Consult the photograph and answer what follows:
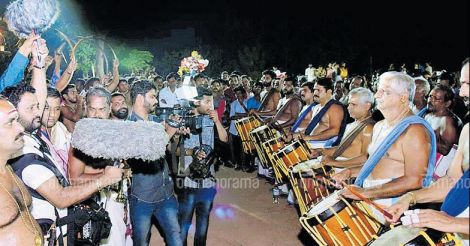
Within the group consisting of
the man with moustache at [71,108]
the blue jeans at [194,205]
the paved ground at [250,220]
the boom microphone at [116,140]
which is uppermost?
the man with moustache at [71,108]

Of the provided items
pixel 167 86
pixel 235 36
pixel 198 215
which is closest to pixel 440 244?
pixel 198 215

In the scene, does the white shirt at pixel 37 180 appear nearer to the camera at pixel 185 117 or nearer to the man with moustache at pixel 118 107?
the man with moustache at pixel 118 107

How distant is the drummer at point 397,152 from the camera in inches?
145

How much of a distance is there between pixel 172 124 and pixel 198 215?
124 cm

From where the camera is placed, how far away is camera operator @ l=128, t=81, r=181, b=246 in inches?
182

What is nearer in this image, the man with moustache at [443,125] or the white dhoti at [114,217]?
the white dhoti at [114,217]

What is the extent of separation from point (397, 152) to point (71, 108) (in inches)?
213

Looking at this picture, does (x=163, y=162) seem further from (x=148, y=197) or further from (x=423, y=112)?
(x=423, y=112)

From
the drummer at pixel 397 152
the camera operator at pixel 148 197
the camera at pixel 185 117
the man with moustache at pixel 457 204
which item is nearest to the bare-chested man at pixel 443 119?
the drummer at pixel 397 152

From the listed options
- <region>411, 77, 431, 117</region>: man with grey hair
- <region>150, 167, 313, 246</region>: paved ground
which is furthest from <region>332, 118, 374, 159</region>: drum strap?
<region>411, 77, 431, 117</region>: man with grey hair

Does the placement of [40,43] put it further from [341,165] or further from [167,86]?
[167,86]

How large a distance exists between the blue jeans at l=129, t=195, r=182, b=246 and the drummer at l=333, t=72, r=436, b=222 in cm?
194

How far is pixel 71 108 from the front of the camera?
284 inches

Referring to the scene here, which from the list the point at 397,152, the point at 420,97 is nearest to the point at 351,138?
the point at 397,152
